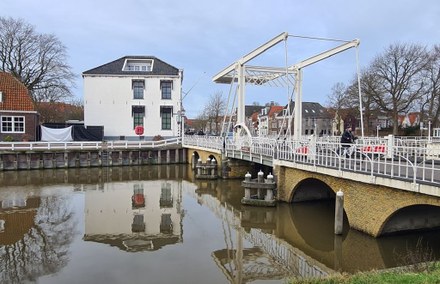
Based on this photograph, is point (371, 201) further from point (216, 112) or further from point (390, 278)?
point (216, 112)

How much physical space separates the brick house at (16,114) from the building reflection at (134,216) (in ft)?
48.6

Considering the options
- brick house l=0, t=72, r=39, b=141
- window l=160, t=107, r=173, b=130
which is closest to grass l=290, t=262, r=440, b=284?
brick house l=0, t=72, r=39, b=141

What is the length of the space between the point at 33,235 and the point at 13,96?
2335 cm

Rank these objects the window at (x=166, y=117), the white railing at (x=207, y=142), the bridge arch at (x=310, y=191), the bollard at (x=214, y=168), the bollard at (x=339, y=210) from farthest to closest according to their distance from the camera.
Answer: the window at (x=166, y=117), the white railing at (x=207, y=142), the bollard at (x=214, y=168), the bridge arch at (x=310, y=191), the bollard at (x=339, y=210)

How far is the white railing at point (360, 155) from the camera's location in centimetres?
850

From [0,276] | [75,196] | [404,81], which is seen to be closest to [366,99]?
[404,81]

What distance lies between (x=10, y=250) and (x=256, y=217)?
Answer: 712 cm

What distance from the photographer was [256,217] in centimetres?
1218

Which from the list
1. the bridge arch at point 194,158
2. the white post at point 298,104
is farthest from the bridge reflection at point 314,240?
the bridge arch at point 194,158

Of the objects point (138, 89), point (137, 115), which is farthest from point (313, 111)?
point (137, 115)

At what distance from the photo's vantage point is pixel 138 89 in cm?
3556

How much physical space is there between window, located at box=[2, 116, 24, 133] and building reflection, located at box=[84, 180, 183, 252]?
598 inches

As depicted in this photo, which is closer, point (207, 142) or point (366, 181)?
point (366, 181)

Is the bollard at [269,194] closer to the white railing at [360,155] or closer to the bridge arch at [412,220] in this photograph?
the white railing at [360,155]
